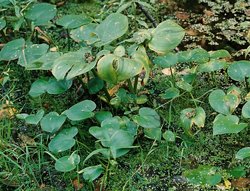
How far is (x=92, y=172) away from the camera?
180 cm

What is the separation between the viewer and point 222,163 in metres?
1.93

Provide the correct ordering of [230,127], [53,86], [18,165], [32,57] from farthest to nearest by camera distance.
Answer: [32,57], [53,86], [18,165], [230,127]

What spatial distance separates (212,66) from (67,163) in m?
0.73

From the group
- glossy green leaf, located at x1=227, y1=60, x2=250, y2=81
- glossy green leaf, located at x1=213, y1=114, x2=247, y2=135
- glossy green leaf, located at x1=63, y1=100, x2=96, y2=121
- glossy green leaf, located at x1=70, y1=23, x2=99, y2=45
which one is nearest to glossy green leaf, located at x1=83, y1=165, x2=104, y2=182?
glossy green leaf, located at x1=63, y1=100, x2=96, y2=121

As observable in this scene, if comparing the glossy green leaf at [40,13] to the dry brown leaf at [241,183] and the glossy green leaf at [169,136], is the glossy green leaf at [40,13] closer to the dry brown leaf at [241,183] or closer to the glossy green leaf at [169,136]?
the glossy green leaf at [169,136]

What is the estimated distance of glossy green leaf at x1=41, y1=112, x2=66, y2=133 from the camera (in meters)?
1.92

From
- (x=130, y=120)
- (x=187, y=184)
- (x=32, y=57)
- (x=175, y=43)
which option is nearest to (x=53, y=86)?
(x=32, y=57)

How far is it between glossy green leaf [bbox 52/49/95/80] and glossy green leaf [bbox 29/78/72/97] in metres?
0.08

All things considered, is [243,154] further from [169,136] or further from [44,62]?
[44,62]

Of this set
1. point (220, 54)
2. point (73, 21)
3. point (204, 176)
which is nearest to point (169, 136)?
point (204, 176)

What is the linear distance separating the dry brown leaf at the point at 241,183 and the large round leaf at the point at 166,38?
1.84ft

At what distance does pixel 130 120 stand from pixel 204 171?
0.36 m

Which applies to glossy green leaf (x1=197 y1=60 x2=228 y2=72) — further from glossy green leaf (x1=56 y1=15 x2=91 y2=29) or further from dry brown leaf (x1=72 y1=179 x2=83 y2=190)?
dry brown leaf (x1=72 y1=179 x2=83 y2=190)

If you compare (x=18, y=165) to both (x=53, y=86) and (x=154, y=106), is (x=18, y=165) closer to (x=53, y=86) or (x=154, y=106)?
(x=53, y=86)
